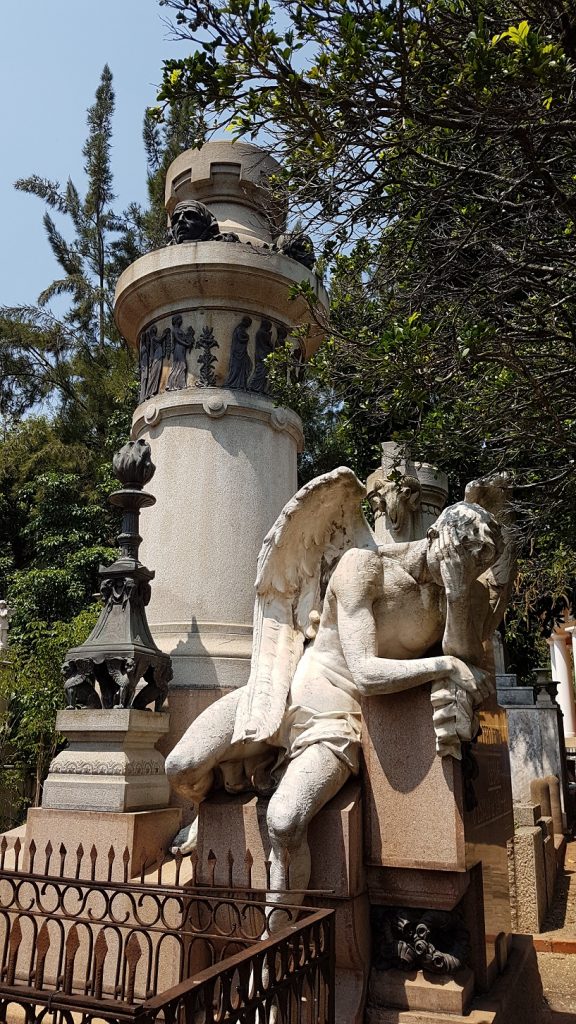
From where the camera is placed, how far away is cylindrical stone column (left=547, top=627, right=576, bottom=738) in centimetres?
4622

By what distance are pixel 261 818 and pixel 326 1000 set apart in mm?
1087

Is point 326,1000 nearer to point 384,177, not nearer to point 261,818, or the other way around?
point 261,818

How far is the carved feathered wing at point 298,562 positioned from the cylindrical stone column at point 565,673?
44.3 metres

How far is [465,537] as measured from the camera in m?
3.80

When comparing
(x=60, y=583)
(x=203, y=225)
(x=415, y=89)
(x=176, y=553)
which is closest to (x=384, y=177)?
(x=415, y=89)

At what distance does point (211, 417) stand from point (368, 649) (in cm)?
410

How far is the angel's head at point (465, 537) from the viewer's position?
12.4 feet

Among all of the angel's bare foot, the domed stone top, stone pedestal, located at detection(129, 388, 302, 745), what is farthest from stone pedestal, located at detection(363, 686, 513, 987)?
the domed stone top

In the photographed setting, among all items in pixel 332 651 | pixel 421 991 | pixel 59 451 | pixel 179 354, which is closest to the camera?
pixel 421 991

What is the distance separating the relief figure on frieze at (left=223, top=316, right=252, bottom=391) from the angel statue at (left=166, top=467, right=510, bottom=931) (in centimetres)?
349

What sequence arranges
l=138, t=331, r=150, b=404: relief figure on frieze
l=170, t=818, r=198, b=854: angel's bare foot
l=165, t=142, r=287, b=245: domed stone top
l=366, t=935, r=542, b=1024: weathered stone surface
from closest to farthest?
l=366, t=935, r=542, b=1024: weathered stone surface
l=170, t=818, r=198, b=854: angel's bare foot
l=138, t=331, r=150, b=404: relief figure on frieze
l=165, t=142, r=287, b=245: domed stone top


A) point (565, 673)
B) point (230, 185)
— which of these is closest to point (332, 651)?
point (230, 185)

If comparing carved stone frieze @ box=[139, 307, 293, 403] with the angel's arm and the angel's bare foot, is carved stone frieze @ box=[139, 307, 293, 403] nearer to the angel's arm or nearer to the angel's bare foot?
the angel's arm

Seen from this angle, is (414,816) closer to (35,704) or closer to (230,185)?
(230,185)
